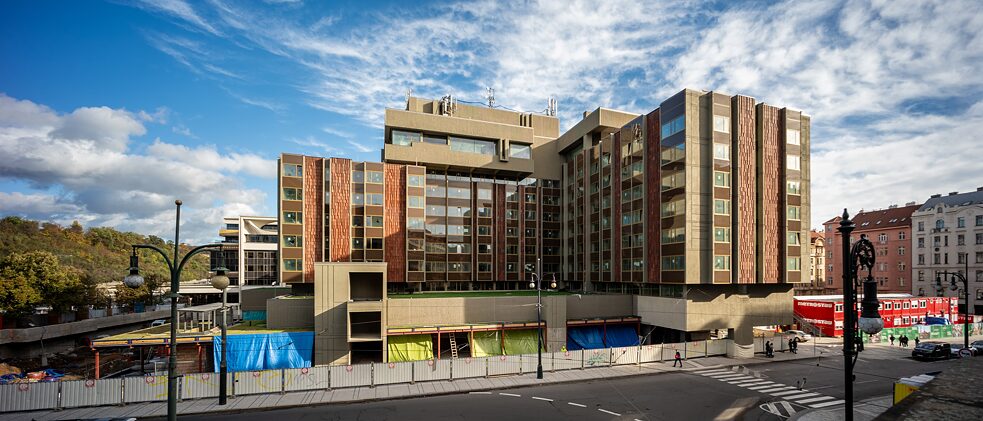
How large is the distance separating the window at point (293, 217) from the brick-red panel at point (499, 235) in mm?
22957

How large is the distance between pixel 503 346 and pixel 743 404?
61.0 ft

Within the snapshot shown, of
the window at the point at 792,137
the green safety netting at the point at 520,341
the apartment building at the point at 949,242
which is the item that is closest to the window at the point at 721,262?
the window at the point at 792,137

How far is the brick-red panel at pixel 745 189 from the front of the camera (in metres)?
36.6

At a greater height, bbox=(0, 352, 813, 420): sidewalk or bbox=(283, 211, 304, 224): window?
bbox=(283, 211, 304, 224): window

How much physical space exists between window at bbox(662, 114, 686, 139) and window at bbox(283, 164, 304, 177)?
1449 inches

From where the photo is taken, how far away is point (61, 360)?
140 ft

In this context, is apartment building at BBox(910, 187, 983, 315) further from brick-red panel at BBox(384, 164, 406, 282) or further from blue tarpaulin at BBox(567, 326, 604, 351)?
brick-red panel at BBox(384, 164, 406, 282)

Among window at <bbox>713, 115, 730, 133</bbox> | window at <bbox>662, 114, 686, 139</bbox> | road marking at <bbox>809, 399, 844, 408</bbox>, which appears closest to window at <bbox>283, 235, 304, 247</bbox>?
window at <bbox>662, 114, 686, 139</bbox>

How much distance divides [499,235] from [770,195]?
99.4 feet

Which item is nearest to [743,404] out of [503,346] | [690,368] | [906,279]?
[690,368]

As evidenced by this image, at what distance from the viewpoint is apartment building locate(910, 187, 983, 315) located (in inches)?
2753

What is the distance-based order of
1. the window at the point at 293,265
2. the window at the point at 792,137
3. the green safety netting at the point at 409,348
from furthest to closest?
the window at the point at 293,265
the window at the point at 792,137
the green safety netting at the point at 409,348

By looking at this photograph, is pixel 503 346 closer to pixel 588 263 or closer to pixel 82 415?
pixel 588 263

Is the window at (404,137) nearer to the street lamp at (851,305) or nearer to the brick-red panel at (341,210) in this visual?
the brick-red panel at (341,210)
